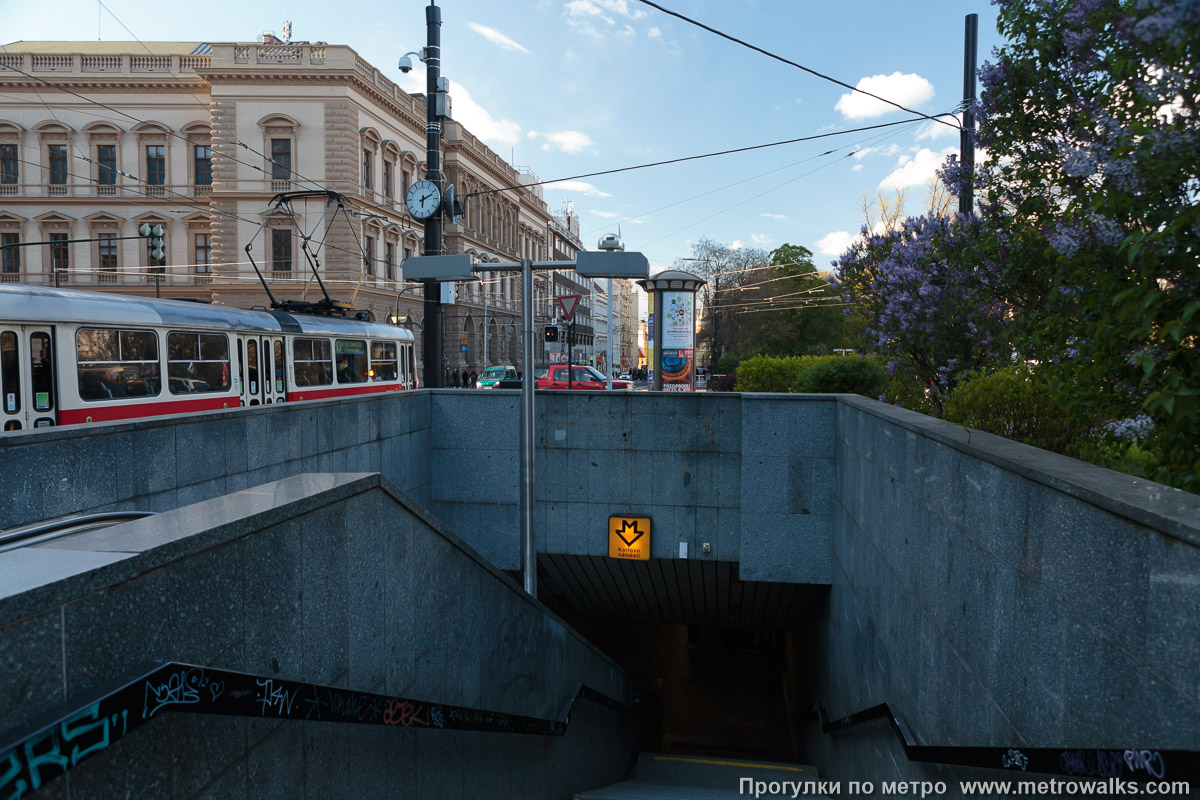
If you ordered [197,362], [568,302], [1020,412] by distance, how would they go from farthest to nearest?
[568,302], [197,362], [1020,412]

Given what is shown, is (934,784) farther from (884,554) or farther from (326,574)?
(326,574)

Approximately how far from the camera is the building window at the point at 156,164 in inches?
1656

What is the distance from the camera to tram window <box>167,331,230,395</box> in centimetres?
1149

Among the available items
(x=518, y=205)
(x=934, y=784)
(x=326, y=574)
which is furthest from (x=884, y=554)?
(x=518, y=205)

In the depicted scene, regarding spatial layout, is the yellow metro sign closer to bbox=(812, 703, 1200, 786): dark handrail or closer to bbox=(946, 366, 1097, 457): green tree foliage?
bbox=(946, 366, 1097, 457): green tree foliage

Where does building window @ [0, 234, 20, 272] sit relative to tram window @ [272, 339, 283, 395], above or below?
above

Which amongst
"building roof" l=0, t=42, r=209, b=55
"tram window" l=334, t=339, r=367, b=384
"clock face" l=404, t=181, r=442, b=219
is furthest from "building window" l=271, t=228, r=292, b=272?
"clock face" l=404, t=181, r=442, b=219

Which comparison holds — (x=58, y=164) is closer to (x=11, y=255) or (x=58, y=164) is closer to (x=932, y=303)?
(x=11, y=255)

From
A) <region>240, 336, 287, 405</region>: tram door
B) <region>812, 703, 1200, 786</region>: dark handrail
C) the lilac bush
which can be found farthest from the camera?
<region>240, 336, 287, 405</region>: tram door

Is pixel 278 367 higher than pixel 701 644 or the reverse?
higher

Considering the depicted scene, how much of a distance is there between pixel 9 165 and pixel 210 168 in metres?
10.7

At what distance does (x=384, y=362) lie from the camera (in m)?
19.6

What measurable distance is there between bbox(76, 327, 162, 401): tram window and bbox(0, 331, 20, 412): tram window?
0.81 meters

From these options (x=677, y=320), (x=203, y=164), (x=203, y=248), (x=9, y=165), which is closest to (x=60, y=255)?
(x=9, y=165)
